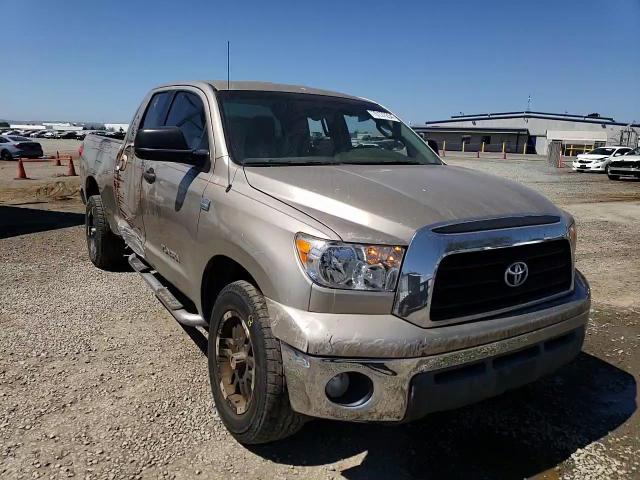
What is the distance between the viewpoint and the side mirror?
313 cm

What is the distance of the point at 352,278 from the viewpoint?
221cm

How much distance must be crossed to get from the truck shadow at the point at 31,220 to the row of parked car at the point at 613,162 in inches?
851

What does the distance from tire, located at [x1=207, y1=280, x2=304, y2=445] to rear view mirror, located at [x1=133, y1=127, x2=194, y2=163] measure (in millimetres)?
957

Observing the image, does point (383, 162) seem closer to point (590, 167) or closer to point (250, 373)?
point (250, 373)

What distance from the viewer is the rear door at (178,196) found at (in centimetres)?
320

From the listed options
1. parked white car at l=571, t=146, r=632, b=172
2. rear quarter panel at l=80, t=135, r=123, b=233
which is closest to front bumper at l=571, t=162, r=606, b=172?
parked white car at l=571, t=146, r=632, b=172

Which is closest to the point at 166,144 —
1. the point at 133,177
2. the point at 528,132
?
the point at 133,177

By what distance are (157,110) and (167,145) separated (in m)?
1.54

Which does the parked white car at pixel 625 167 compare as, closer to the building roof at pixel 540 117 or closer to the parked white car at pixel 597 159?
the parked white car at pixel 597 159

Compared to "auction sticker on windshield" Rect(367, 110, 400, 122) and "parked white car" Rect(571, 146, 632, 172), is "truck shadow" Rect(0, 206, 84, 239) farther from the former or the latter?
"parked white car" Rect(571, 146, 632, 172)

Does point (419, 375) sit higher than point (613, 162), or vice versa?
point (613, 162)

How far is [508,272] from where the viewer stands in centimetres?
240

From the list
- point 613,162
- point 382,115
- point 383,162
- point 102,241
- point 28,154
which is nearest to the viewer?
point 383,162

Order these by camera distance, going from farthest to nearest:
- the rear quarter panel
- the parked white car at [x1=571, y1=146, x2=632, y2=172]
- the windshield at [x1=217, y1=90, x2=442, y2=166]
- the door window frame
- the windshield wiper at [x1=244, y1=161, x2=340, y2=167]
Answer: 1. the parked white car at [x1=571, y1=146, x2=632, y2=172]
2. the rear quarter panel
3. the windshield at [x1=217, y1=90, x2=442, y2=166]
4. the door window frame
5. the windshield wiper at [x1=244, y1=161, x2=340, y2=167]
